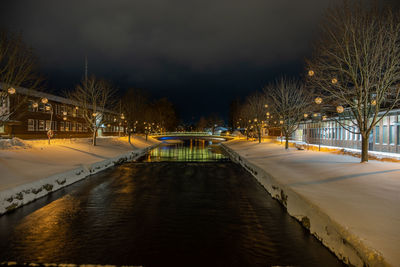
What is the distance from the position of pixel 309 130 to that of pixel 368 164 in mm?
30342

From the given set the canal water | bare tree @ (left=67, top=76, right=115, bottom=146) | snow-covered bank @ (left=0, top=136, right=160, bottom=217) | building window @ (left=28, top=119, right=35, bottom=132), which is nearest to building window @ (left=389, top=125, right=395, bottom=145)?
the canal water

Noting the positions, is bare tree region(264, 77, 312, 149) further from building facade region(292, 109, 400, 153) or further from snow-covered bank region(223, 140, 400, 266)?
snow-covered bank region(223, 140, 400, 266)

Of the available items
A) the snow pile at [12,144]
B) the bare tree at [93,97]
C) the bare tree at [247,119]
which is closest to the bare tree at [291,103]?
the bare tree at [247,119]

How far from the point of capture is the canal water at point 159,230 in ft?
20.4

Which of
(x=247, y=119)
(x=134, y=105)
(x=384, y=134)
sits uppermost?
(x=134, y=105)

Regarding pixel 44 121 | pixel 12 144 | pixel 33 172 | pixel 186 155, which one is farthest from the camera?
pixel 44 121

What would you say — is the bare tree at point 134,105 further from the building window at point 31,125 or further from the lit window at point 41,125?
the building window at point 31,125

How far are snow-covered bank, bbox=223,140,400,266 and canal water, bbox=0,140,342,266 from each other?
1.45ft

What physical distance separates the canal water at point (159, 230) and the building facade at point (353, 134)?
13.8 meters

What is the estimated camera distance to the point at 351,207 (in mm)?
7516

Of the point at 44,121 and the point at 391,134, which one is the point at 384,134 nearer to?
the point at 391,134

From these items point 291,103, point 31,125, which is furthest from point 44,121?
point 291,103

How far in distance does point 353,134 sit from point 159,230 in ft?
88.7

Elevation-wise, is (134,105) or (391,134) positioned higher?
(134,105)
